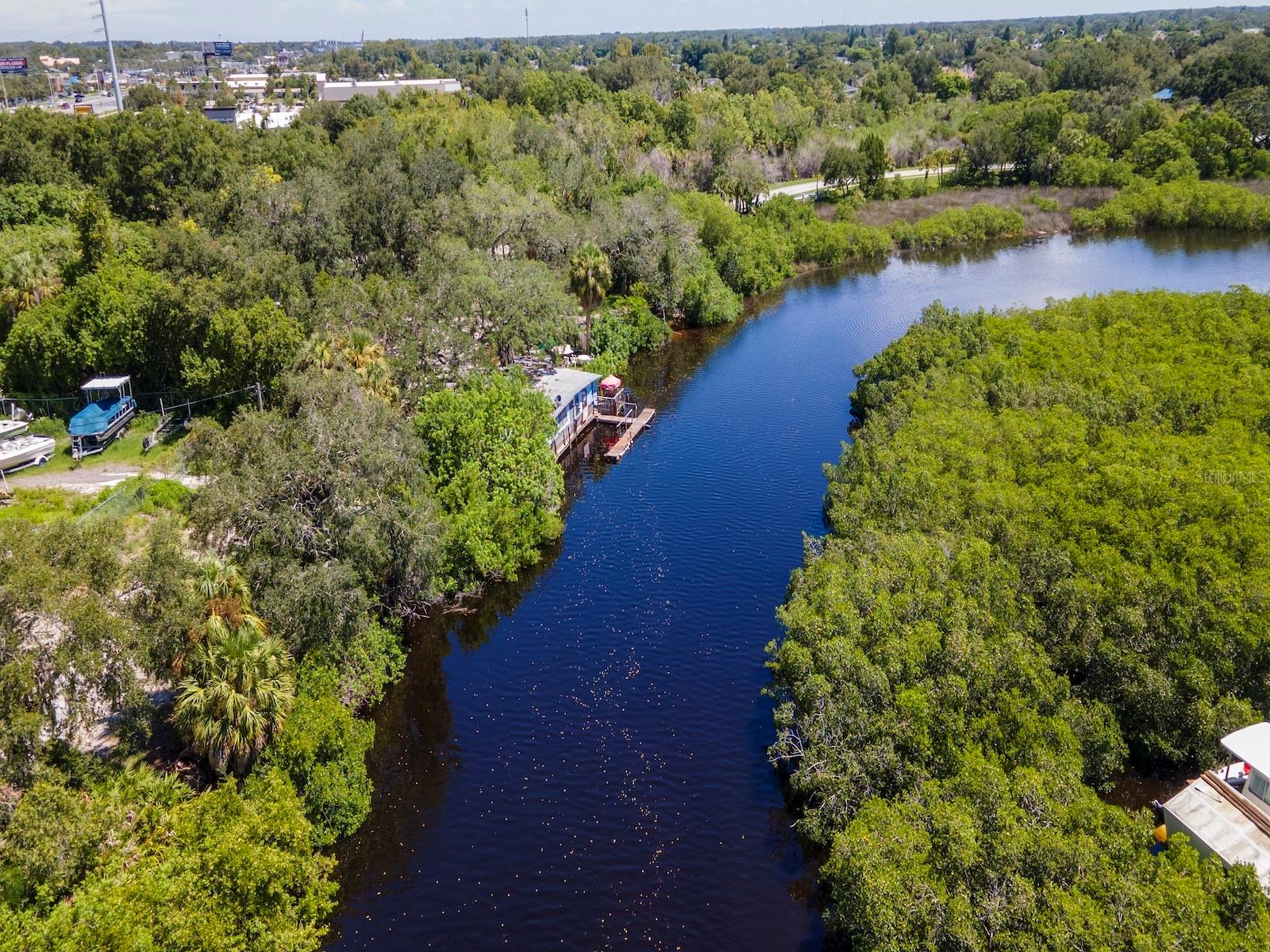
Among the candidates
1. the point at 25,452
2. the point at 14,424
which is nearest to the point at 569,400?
the point at 25,452

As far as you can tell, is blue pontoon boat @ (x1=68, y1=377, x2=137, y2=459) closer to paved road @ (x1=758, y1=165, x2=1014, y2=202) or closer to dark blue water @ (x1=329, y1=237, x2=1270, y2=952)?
dark blue water @ (x1=329, y1=237, x2=1270, y2=952)

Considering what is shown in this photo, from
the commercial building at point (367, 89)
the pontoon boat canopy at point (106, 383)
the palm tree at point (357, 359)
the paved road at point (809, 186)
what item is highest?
the commercial building at point (367, 89)

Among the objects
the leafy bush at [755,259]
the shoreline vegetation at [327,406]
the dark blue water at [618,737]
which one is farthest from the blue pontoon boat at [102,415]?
the leafy bush at [755,259]

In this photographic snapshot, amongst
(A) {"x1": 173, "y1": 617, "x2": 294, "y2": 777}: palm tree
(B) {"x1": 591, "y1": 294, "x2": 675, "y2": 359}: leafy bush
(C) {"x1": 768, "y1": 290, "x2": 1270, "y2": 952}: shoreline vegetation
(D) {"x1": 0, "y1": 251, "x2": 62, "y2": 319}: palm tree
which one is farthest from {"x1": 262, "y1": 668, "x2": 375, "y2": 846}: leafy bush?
(B) {"x1": 591, "y1": 294, "x2": 675, "y2": 359}: leafy bush

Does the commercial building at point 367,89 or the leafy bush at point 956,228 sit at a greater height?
the commercial building at point 367,89

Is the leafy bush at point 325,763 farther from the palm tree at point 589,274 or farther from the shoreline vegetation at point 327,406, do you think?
the palm tree at point 589,274

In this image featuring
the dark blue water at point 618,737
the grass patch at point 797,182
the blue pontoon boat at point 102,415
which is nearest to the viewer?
the dark blue water at point 618,737

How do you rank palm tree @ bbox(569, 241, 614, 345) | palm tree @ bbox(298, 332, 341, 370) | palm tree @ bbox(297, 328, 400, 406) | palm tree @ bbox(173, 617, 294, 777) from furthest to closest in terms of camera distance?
palm tree @ bbox(569, 241, 614, 345)
palm tree @ bbox(298, 332, 341, 370)
palm tree @ bbox(297, 328, 400, 406)
palm tree @ bbox(173, 617, 294, 777)
